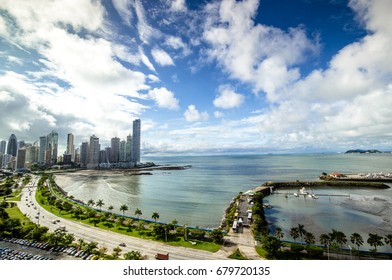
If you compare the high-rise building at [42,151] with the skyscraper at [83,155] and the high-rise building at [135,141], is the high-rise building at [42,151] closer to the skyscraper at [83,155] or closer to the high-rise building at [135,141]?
the skyscraper at [83,155]

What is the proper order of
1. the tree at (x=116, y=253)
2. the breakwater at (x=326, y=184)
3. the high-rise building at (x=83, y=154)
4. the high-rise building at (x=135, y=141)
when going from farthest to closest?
the high-rise building at (x=135, y=141) → the high-rise building at (x=83, y=154) → the breakwater at (x=326, y=184) → the tree at (x=116, y=253)

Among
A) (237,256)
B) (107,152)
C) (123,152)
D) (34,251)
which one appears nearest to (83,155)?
(107,152)

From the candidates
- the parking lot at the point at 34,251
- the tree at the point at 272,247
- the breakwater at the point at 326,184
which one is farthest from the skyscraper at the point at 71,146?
the tree at the point at 272,247

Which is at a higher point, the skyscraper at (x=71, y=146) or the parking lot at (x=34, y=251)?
the skyscraper at (x=71, y=146)

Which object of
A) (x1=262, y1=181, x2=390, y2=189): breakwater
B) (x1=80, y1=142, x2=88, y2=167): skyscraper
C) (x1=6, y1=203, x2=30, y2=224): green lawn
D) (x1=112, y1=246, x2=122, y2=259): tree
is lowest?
(x1=262, y1=181, x2=390, y2=189): breakwater

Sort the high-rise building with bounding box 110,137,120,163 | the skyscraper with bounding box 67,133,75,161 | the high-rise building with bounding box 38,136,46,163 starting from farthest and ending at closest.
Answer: the high-rise building with bounding box 110,137,120,163 < the skyscraper with bounding box 67,133,75,161 < the high-rise building with bounding box 38,136,46,163

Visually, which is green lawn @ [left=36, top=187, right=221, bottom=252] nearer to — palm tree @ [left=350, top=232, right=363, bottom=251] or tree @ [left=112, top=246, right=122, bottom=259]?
tree @ [left=112, top=246, right=122, bottom=259]

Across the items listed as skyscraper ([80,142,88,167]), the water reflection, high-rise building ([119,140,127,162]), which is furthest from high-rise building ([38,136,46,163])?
the water reflection

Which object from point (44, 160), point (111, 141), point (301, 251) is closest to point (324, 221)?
point (301, 251)
